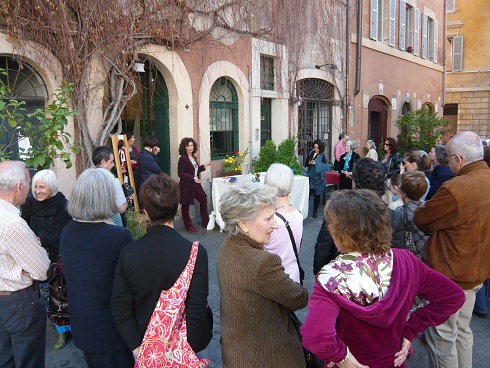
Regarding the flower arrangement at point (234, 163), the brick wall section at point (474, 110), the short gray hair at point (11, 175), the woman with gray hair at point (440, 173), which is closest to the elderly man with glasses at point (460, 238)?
the woman with gray hair at point (440, 173)

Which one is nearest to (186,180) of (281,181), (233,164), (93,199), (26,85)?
(233,164)

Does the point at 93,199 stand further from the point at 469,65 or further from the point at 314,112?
the point at 469,65

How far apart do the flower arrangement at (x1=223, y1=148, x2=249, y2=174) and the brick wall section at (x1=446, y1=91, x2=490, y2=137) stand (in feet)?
62.7

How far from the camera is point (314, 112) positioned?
12609 millimetres

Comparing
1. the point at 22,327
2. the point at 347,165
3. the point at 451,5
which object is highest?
the point at 451,5

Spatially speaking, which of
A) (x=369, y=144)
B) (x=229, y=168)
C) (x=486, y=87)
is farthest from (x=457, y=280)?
(x=486, y=87)

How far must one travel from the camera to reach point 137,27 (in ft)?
25.1

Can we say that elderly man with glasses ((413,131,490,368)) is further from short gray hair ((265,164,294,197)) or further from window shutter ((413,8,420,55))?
window shutter ((413,8,420,55))

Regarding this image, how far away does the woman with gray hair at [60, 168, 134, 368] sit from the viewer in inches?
97.8

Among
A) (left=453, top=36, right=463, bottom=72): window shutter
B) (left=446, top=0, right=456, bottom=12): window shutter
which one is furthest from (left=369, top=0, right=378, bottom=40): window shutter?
(left=446, top=0, right=456, bottom=12): window shutter

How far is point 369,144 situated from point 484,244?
23.8 ft

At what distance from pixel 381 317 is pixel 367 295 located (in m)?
0.10

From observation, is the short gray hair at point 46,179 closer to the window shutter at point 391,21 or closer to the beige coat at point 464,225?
the beige coat at point 464,225

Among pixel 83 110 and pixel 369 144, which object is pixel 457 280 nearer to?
pixel 83 110
